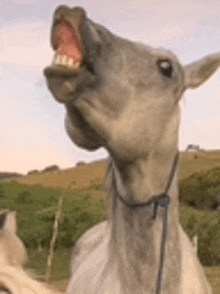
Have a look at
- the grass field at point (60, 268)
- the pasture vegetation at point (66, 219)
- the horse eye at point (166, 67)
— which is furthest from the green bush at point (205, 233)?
the horse eye at point (166, 67)

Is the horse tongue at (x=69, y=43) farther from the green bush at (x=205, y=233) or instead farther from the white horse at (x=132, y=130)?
the green bush at (x=205, y=233)

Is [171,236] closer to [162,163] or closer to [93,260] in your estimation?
[162,163]

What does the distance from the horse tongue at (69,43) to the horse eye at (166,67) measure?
0.71 meters

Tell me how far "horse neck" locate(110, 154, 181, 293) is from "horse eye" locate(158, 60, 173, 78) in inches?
23.5

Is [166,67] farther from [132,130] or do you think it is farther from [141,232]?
[141,232]

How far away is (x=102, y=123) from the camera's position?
3.04m

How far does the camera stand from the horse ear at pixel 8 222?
1519 mm

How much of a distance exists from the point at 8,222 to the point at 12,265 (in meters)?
0.18

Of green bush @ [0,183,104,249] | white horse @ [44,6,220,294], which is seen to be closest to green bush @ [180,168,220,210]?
green bush @ [0,183,104,249]

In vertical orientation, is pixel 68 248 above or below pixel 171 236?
below

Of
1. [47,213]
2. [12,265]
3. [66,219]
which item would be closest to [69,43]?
[12,265]

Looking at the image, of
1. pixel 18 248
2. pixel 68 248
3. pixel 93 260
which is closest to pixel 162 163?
pixel 93 260

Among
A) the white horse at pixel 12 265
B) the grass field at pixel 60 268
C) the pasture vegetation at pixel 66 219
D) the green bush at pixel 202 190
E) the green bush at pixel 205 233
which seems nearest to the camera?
the white horse at pixel 12 265

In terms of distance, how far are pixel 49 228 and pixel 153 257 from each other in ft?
49.9
